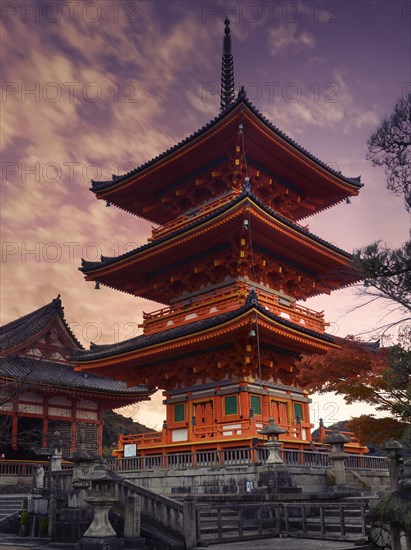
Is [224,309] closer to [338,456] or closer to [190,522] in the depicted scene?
[338,456]

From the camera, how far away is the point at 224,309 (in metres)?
24.7

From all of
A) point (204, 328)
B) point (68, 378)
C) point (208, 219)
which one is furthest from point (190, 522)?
point (68, 378)

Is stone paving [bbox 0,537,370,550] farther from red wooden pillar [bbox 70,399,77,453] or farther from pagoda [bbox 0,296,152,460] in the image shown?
red wooden pillar [bbox 70,399,77,453]

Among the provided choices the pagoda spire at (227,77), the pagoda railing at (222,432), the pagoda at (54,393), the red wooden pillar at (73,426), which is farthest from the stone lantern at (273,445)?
the pagoda spire at (227,77)

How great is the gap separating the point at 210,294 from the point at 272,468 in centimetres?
943

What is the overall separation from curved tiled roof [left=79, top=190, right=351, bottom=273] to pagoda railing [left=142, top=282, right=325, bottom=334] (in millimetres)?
3255

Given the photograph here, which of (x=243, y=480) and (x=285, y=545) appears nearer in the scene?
(x=285, y=545)

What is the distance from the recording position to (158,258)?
27672 millimetres

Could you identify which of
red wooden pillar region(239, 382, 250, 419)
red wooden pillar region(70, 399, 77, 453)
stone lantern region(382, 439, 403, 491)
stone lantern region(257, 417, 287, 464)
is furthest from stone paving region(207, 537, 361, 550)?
red wooden pillar region(70, 399, 77, 453)

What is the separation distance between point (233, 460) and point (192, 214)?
13055 millimetres

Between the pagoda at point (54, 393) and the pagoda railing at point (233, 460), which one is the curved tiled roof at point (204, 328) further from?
the pagoda at point (54, 393)

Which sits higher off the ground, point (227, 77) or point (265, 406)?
point (227, 77)

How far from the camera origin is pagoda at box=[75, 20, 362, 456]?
77.0 ft

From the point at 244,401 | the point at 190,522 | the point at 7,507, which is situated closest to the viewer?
the point at 190,522
